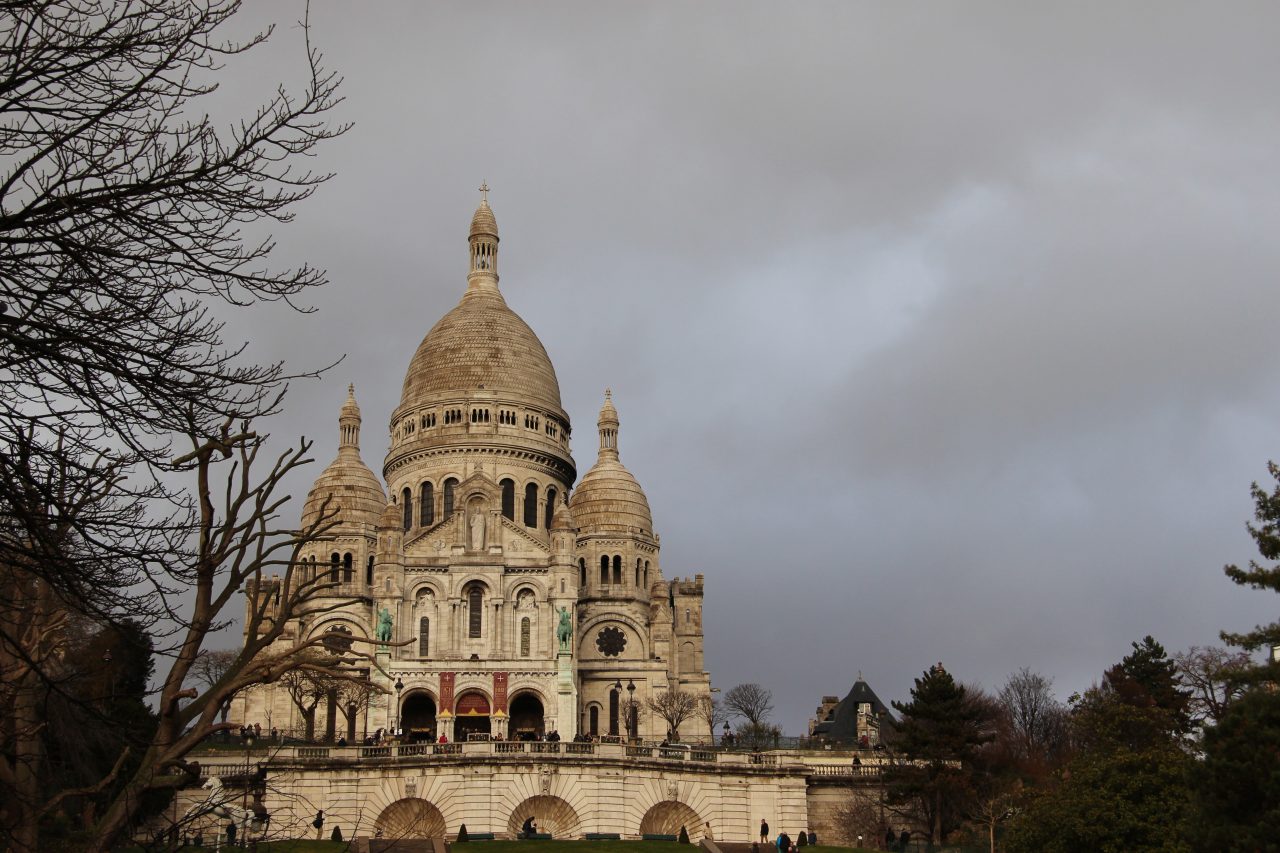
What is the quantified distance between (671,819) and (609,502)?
4009 cm

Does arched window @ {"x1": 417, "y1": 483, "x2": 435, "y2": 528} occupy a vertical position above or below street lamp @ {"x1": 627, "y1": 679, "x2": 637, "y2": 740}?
above

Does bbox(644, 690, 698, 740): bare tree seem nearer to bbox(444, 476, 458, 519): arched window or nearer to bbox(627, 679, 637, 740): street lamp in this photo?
bbox(627, 679, 637, 740): street lamp

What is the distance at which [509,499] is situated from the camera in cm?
9212

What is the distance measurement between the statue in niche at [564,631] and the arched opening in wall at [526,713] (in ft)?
10.6

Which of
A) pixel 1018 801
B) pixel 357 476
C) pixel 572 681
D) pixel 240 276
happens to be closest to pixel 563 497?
pixel 357 476

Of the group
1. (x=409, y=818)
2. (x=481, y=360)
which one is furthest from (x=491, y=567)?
(x=409, y=818)

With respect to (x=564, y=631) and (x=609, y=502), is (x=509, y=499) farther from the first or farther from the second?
(x=564, y=631)

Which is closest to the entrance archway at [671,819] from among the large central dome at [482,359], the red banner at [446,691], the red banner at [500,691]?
the red banner at [500,691]

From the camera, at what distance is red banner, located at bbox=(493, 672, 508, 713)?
76.5 m

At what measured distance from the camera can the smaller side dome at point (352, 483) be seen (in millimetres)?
90688

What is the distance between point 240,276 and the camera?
41.4ft

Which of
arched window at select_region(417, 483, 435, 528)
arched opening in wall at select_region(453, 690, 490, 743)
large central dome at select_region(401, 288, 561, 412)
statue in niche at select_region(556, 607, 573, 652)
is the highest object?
large central dome at select_region(401, 288, 561, 412)

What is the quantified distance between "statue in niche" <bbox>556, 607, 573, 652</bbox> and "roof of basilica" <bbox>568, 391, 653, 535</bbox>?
44.5ft

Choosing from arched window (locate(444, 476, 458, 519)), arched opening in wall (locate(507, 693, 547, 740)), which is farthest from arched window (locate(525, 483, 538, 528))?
arched opening in wall (locate(507, 693, 547, 740))
